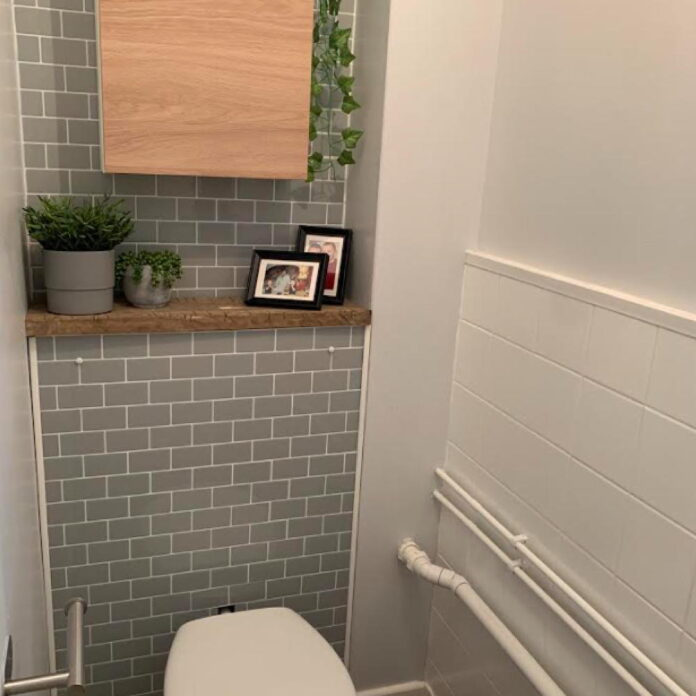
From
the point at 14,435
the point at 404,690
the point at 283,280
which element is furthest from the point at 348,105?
the point at 404,690

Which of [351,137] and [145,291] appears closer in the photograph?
[145,291]

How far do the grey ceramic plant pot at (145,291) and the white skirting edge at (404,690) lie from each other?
49.8 inches

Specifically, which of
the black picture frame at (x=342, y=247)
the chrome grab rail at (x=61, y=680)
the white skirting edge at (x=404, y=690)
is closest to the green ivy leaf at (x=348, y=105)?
the black picture frame at (x=342, y=247)

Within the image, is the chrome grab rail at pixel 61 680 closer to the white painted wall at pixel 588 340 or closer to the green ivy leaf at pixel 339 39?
the white painted wall at pixel 588 340

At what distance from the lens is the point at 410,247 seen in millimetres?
1812

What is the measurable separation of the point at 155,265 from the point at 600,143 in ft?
3.23

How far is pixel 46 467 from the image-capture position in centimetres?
169

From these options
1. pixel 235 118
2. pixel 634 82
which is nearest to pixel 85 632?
pixel 235 118

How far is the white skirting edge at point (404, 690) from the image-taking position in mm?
2133

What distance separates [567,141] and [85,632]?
1.59 meters

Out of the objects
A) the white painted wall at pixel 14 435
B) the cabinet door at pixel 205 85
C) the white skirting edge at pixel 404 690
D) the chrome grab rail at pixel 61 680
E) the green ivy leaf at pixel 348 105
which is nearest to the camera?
the chrome grab rail at pixel 61 680

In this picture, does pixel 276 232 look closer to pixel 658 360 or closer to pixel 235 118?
pixel 235 118

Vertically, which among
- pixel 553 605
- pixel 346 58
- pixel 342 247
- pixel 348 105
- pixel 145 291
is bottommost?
pixel 553 605

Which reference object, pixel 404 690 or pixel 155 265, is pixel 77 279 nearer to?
pixel 155 265
